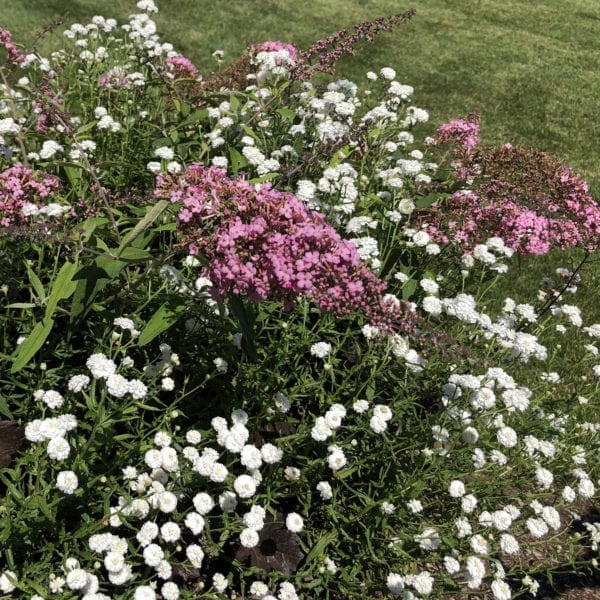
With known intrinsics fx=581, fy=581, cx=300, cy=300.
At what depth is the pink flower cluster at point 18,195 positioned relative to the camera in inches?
99.0

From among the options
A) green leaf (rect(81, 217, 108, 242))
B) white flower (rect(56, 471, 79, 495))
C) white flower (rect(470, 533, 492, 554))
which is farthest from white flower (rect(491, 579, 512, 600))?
green leaf (rect(81, 217, 108, 242))

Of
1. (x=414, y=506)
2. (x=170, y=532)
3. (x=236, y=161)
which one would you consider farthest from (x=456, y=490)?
(x=236, y=161)

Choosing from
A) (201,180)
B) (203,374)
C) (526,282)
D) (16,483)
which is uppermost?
(201,180)

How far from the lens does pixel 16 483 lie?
2.25 metres

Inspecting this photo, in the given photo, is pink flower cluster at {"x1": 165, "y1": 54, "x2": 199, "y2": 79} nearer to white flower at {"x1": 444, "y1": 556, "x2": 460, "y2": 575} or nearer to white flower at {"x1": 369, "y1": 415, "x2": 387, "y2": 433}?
white flower at {"x1": 369, "y1": 415, "x2": 387, "y2": 433}

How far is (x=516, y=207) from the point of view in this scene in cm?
319

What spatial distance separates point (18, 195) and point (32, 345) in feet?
2.41

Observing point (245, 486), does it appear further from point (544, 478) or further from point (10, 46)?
point (10, 46)

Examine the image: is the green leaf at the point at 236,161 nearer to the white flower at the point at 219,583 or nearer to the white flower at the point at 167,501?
the white flower at the point at 167,501

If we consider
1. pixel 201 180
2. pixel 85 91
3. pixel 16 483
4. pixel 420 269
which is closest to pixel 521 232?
pixel 420 269

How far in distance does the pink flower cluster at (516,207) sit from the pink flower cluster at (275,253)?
123 centimetres

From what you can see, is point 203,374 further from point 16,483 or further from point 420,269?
point 420,269

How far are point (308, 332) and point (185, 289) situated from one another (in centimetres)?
59

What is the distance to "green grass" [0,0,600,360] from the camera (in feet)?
28.9
